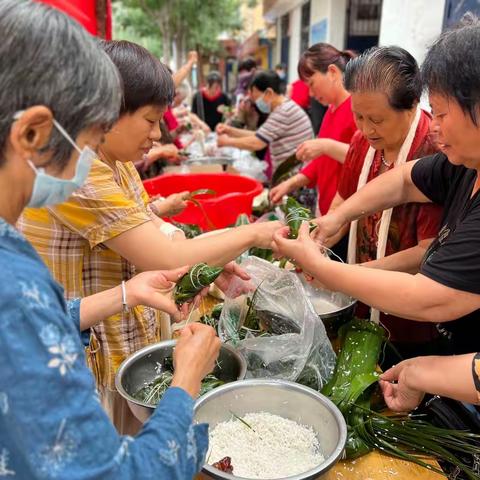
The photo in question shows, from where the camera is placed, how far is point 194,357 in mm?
1172

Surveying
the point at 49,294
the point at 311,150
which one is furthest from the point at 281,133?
the point at 49,294

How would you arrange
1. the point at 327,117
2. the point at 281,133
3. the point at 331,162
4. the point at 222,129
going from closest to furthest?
1. the point at 331,162
2. the point at 327,117
3. the point at 281,133
4. the point at 222,129

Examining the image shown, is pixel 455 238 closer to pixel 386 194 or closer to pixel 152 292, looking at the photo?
pixel 386 194

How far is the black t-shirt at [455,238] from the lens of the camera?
4.34 feet

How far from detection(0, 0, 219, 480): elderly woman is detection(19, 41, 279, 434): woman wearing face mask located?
60 centimetres

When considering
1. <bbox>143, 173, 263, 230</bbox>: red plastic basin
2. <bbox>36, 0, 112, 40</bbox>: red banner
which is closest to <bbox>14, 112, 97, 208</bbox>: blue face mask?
<bbox>143, 173, 263, 230</bbox>: red plastic basin

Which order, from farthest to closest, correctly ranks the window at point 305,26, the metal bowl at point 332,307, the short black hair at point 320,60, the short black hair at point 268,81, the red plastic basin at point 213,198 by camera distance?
the window at point 305,26, the short black hair at point 268,81, the short black hair at point 320,60, the red plastic basin at point 213,198, the metal bowl at point 332,307

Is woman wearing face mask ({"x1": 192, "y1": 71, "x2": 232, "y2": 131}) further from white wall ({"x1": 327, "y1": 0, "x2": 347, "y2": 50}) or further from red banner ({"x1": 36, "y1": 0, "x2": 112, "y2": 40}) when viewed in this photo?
red banner ({"x1": 36, "y1": 0, "x2": 112, "y2": 40})

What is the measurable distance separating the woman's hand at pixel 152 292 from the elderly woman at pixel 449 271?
0.51 m

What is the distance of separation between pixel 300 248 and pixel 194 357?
0.71m

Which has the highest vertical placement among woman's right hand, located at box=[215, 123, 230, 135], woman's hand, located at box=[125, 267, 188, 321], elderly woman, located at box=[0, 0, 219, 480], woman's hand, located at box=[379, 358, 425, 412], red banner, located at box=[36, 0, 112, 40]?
red banner, located at box=[36, 0, 112, 40]

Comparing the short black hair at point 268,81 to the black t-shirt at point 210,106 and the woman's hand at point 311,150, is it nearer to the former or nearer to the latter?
the woman's hand at point 311,150

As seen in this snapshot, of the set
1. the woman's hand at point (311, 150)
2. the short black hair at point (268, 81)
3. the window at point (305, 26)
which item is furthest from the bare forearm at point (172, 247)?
the window at point (305, 26)

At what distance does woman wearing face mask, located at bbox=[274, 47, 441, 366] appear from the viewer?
199 centimetres
